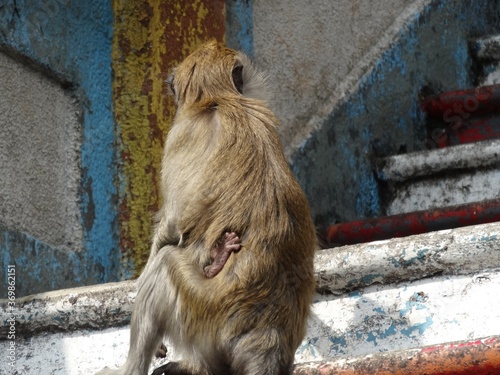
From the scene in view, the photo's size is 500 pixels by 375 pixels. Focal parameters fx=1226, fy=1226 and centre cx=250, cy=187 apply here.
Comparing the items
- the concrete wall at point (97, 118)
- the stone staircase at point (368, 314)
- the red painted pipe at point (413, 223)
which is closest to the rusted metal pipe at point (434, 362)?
the stone staircase at point (368, 314)

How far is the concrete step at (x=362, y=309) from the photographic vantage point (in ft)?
13.8

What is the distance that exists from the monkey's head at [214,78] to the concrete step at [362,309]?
0.75m

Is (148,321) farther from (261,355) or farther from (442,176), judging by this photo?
(442,176)

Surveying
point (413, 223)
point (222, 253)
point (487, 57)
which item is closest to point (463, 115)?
point (487, 57)

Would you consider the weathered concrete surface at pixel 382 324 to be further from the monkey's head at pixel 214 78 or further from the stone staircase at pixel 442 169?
the stone staircase at pixel 442 169

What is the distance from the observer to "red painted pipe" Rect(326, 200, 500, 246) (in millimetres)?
5355

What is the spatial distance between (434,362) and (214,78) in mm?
1601

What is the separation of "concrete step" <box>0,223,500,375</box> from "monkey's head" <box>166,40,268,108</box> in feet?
2.47

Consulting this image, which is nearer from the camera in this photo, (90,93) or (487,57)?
(90,93)

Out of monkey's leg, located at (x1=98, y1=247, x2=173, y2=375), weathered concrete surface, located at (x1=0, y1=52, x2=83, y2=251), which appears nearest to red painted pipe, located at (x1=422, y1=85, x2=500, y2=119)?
weathered concrete surface, located at (x1=0, y1=52, x2=83, y2=251)

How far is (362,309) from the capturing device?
4.35 meters

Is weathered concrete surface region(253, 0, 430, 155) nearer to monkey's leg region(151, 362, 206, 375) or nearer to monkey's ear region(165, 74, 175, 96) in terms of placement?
monkey's ear region(165, 74, 175, 96)

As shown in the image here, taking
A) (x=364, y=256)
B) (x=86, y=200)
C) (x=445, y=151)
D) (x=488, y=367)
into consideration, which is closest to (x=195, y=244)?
(x=364, y=256)

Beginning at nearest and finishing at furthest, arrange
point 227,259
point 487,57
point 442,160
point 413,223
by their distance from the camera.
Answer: point 227,259
point 413,223
point 442,160
point 487,57
